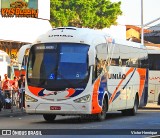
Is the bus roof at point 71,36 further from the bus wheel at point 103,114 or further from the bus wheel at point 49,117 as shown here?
the bus wheel at point 49,117

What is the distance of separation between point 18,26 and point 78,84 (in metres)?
34.9

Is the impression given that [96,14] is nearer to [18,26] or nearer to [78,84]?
[18,26]

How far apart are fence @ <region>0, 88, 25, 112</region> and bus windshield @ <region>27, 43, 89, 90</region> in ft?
19.3

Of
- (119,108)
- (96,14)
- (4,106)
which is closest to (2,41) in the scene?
(96,14)

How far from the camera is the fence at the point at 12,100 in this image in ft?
113

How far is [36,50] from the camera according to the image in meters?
28.3

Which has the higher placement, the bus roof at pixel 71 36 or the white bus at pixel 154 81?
Answer: the bus roof at pixel 71 36

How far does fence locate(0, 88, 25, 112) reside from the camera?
34.5 metres

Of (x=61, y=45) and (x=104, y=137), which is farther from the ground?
(x=61, y=45)

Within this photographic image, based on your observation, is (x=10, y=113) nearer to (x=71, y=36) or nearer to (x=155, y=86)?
(x=71, y=36)

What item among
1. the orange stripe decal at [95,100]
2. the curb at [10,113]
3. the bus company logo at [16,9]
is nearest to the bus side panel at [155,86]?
the curb at [10,113]

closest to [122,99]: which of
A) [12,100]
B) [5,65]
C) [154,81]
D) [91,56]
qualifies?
[91,56]

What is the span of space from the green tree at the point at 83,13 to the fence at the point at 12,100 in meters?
36.7

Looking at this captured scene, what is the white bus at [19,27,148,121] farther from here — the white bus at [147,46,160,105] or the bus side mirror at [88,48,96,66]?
the white bus at [147,46,160,105]
